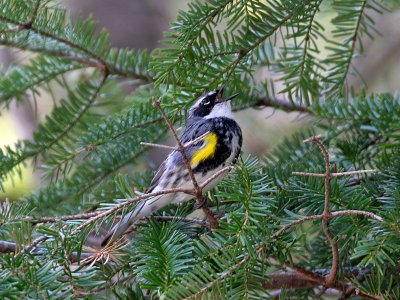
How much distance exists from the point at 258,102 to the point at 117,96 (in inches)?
27.4

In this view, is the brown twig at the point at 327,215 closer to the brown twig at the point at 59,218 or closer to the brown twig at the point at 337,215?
the brown twig at the point at 337,215

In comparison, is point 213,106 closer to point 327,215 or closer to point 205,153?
point 205,153

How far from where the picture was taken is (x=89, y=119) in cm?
212

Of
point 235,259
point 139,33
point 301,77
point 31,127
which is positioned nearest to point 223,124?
point 301,77

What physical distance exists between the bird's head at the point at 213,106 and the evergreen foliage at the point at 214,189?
2.4 inches

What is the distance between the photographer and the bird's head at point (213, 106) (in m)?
2.15

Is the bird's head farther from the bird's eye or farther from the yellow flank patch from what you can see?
the yellow flank patch

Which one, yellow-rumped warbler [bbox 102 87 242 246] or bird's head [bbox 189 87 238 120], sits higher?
bird's head [bbox 189 87 238 120]

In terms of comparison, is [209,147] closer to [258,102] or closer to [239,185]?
[258,102]

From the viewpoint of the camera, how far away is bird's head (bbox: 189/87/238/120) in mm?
2148

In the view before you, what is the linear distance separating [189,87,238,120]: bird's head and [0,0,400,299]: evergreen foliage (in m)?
0.06

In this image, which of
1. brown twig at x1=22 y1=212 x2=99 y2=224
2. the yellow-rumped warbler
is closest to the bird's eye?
the yellow-rumped warbler

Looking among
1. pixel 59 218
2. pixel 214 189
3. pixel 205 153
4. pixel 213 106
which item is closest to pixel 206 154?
pixel 205 153

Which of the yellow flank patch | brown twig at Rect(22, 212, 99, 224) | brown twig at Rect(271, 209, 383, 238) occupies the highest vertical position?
brown twig at Rect(22, 212, 99, 224)
